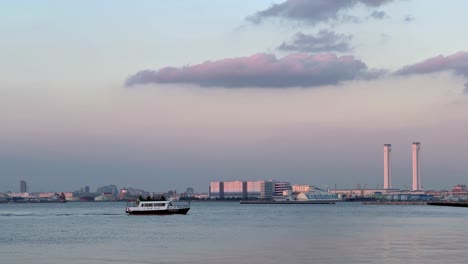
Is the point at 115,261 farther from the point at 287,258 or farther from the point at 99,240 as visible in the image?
the point at 99,240

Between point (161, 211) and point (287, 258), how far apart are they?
101742 millimetres

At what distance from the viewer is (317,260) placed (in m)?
55.0

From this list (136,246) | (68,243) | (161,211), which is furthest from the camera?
(161,211)

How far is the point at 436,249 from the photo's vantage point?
62219mm

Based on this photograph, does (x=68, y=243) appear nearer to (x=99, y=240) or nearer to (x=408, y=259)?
(x=99, y=240)

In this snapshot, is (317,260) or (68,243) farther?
(68,243)

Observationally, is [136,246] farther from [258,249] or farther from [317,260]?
[317,260]

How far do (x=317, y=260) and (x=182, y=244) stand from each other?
20105 mm

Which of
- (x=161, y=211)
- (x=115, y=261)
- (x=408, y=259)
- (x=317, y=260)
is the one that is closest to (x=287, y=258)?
(x=317, y=260)

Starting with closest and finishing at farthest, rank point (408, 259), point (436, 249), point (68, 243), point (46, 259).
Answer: point (408, 259), point (46, 259), point (436, 249), point (68, 243)

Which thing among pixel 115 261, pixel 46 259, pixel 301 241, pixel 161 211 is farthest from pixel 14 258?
pixel 161 211

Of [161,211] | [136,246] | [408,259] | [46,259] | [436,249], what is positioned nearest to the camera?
[408,259]

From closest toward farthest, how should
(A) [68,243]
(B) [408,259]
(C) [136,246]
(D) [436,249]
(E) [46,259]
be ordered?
1. (B) [408,259]
2. (E) [46,259]
3. (D) [436,249]
4. (C) [136,246]
5. (A) [68,243]

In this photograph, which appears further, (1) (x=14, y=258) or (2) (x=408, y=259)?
(1) (x=14, y=258)
